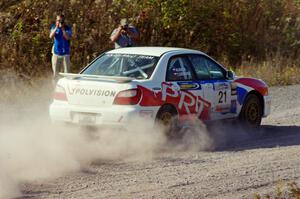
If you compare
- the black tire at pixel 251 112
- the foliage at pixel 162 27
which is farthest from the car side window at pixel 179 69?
the foliage at pixel 162 27

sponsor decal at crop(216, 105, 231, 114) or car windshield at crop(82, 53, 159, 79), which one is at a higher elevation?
car windshield at crop(82, 53, 159, 79)

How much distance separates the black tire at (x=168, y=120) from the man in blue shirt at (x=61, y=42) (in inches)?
264

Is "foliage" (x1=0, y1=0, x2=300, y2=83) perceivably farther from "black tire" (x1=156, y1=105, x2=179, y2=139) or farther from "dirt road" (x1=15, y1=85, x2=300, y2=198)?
"dirt road" (x1=15, y1=85, x2=300, y2=198)

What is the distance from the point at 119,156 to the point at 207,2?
16145 mm

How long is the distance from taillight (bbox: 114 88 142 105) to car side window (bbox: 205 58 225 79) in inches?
76.4

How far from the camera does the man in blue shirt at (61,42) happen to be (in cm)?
1880

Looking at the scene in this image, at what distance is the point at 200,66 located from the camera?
13469 millimetres

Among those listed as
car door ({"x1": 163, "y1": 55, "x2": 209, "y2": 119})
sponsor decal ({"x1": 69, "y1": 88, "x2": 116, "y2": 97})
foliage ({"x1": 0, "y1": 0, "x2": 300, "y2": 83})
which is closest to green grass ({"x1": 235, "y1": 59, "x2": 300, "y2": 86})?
foliage ({"x1": 0, "y1": 0, "x2": 300, "y2": 83})

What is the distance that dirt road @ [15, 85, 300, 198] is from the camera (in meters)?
9.30

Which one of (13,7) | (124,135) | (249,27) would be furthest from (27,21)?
(124,135)

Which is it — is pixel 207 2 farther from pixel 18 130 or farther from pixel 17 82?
pixel 18 130

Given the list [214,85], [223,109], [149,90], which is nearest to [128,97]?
[149,90]

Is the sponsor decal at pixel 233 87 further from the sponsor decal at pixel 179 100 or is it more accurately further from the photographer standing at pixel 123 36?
the photographer standing at pixel 123 36

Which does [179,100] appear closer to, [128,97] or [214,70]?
[128,97]
